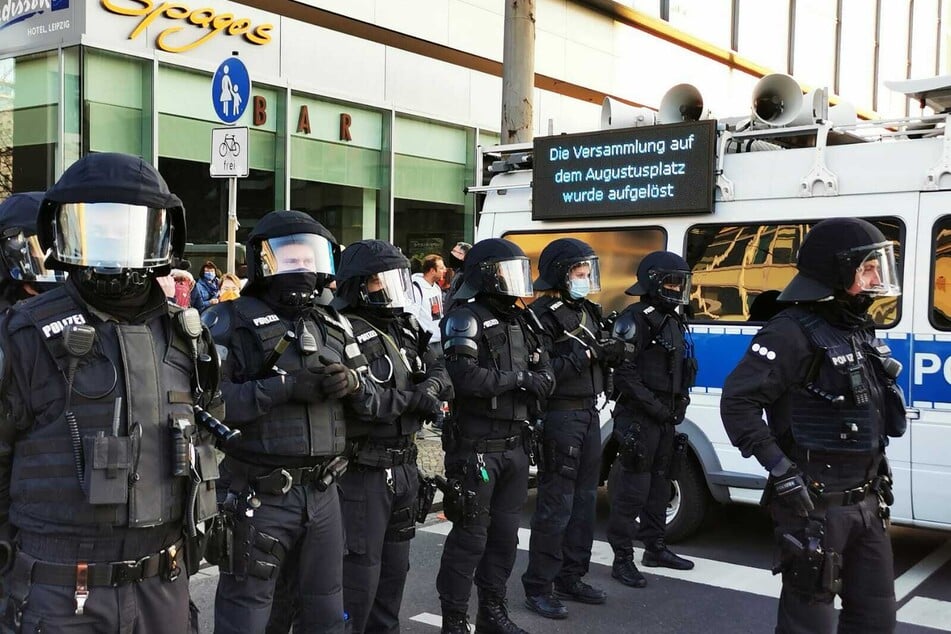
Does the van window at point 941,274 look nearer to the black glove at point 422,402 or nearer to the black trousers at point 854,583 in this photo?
the black trousers at point 854,583

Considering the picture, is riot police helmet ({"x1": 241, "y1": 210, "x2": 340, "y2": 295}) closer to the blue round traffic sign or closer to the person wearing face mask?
the blue round traffic sign

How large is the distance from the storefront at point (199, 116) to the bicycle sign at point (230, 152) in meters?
3.02

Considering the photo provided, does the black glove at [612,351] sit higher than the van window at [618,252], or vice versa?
the van window at [618,252]

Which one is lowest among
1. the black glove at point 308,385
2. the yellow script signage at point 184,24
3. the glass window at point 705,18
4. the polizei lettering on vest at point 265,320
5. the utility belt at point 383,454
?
the utility belt at point 383,454

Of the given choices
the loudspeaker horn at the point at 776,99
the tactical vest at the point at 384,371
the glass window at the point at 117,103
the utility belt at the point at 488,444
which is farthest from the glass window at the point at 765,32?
the tactical vest at the point at 384,371

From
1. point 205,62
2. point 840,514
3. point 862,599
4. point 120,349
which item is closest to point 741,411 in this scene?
point 840,514

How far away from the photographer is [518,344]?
513cm

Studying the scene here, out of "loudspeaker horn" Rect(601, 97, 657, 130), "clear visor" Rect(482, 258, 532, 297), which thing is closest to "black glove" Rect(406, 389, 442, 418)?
"clear visor" Rect(482, 258, 532, 297)

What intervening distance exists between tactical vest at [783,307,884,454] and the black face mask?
6.37 feet

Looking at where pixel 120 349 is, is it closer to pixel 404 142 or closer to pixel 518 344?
pixel 518 344

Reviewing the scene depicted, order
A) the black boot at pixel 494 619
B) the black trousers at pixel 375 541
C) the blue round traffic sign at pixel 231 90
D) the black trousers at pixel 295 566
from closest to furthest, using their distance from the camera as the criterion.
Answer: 1. the black trousers at pixel 295 566
2. the black trousers at pixel 375 541
3. the black boot at pixel 494 619
4. the blue round traffic sign at pixel 231 90

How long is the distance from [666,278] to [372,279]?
2265 mm

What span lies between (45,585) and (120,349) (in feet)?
2.17

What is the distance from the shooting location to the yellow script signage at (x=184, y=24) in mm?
11727
